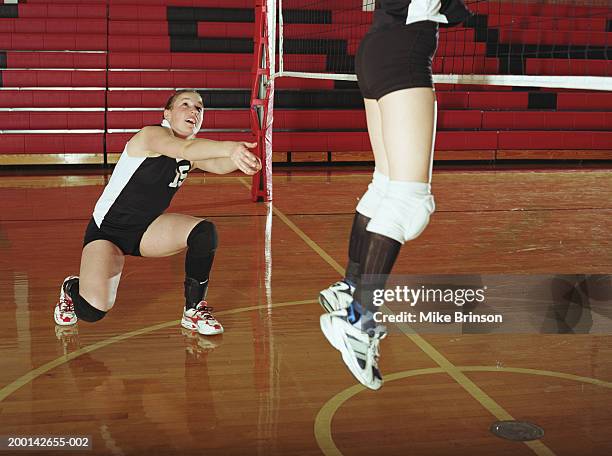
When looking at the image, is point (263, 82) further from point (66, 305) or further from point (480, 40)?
point (480, 40)

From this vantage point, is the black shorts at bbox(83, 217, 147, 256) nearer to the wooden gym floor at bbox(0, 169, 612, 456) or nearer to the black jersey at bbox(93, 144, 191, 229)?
the black jersey at bbox(93, 144, 191, 229)

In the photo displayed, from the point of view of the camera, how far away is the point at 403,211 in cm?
183

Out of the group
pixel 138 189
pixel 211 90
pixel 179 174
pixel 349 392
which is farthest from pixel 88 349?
pixel 211 90

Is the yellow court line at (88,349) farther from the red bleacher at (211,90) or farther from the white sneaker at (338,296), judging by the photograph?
the red bleacher at (211,90)

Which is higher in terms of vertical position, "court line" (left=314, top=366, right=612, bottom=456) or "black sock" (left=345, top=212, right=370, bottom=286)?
"black sock" (left=345, top=212, right=370, bottom=286)

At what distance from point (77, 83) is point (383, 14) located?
816 cm

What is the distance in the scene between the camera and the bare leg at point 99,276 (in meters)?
3.11

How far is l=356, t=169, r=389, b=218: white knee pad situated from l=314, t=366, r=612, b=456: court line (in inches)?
25.3

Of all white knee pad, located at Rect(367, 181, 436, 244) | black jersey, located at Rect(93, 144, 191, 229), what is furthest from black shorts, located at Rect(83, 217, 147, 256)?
white knee pad, located at Rect(367, 181, 436, 244)

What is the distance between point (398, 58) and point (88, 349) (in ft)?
5.80

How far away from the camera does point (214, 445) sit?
2143 mm

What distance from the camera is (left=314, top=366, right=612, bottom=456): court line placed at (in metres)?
2.15

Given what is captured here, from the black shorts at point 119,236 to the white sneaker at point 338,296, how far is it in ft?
4.36

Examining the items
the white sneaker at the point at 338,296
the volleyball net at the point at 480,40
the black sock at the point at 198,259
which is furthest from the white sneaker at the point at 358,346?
the volleyball net at the point at 480,40
